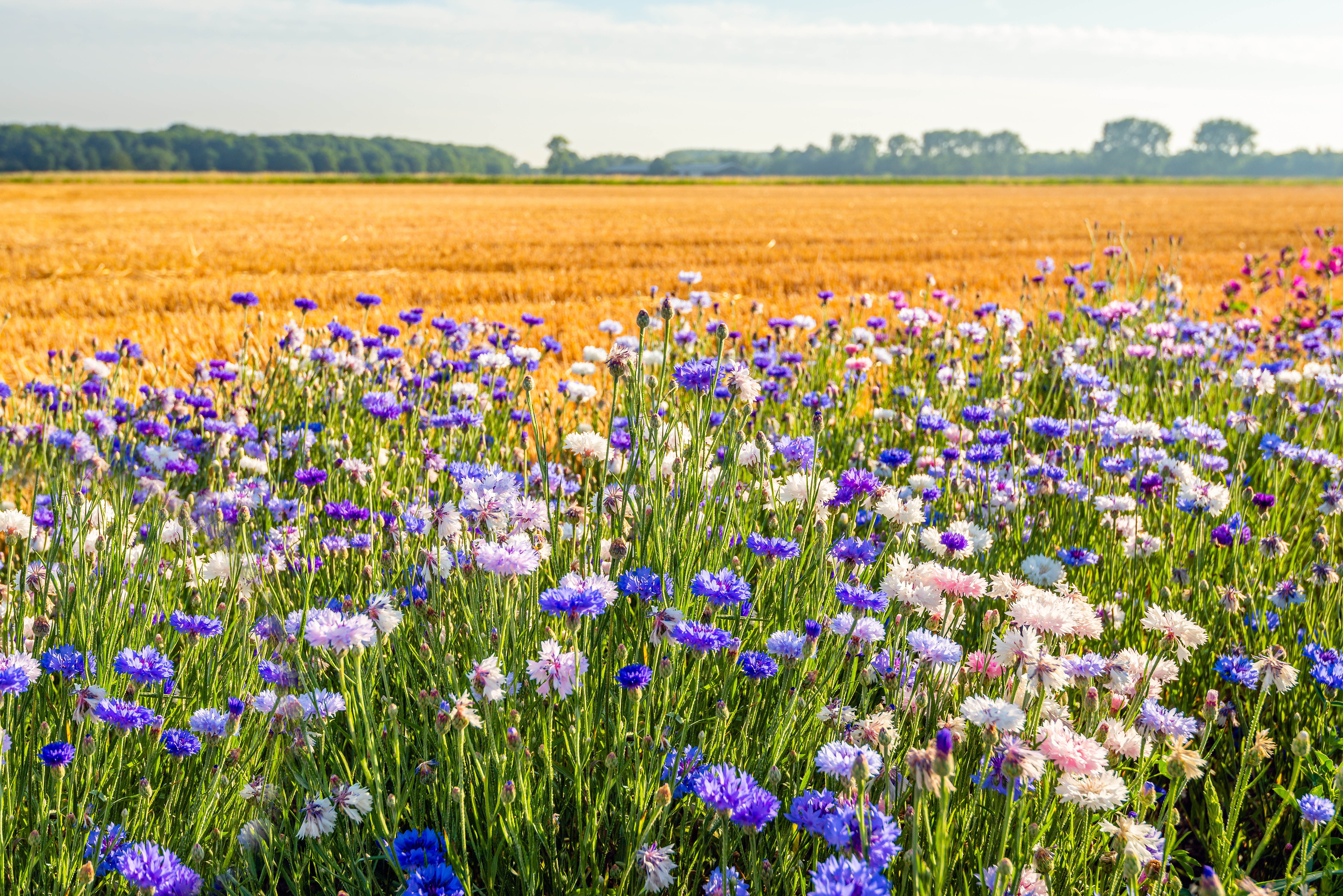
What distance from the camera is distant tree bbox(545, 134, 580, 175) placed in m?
105

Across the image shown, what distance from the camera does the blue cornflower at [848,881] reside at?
108cm

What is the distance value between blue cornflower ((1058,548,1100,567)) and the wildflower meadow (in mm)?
50

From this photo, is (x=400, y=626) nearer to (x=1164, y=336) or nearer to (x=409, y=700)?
(x=409, y=700)

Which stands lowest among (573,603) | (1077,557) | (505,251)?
(1077,557)

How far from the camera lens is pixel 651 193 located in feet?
144

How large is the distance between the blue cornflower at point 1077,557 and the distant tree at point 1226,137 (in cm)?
17018

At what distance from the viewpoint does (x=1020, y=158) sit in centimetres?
13525

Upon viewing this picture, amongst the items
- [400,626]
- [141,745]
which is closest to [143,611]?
[141,745]

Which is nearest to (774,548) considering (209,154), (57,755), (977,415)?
(57,755)

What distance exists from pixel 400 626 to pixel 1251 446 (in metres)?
3.97

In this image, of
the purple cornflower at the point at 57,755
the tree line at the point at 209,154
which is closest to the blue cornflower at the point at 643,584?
the purple cornflower at the point at 57,755

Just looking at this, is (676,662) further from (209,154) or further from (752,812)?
(209,154)

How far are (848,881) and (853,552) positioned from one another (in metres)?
1.00

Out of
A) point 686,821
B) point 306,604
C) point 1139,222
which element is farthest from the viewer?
point 1139,222
